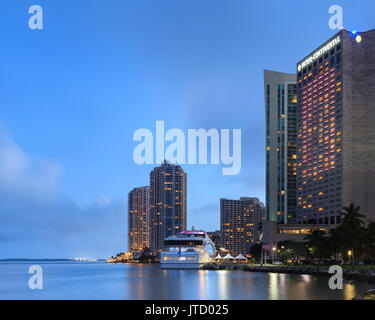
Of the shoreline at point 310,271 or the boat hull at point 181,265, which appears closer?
the shoreline at point 310,271

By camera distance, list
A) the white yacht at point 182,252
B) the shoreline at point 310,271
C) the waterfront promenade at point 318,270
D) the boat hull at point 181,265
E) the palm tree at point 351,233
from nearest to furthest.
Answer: the shoreline at point 310,271 → the waterfront promenade at point 318,270 → the palm tree at point 351,233 → the boat hull at point 181,265 → the white yacht at point 182,252

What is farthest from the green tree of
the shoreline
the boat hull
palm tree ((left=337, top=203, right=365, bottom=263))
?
the boat hull

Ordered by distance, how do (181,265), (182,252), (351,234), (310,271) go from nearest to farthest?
(351,234)
(310,271)
(181,265)
(182,252)

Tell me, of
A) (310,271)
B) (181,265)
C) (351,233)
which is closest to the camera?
(351,233)

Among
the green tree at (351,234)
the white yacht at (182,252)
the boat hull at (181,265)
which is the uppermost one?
the green tree at (351,234)

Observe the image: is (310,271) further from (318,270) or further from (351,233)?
(351,233)

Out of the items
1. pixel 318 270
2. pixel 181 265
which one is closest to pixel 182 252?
pixel 181 265

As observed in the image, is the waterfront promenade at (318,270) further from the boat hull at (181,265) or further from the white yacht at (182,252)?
the white yacht at (182,252)

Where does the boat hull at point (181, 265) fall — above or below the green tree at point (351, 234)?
below

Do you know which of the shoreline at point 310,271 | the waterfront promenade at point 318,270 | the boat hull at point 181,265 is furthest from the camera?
the boat hull at point 181,265

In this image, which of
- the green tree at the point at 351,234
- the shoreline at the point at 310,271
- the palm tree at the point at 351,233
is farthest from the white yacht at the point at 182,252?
the palm tree at the point at 351,233

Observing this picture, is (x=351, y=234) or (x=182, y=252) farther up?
(x=351, y=234)
